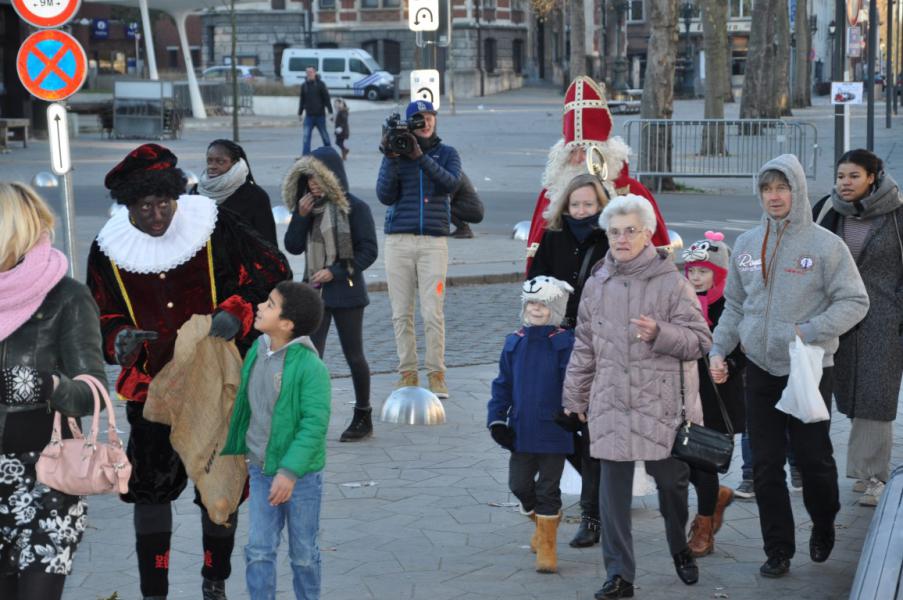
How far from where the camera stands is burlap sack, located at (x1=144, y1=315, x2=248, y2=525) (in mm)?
5582

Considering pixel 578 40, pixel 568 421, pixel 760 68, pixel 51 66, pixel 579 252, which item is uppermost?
pixel 578 40

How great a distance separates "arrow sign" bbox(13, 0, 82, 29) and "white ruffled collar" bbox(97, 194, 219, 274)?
4.47 metres

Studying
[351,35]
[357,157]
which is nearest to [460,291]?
[357,157]

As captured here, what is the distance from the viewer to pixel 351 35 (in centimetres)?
8744

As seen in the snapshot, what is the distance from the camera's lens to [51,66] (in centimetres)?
981

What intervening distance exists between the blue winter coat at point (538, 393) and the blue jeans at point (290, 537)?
1209 millimetres

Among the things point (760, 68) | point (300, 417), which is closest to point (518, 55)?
point (760, 68)

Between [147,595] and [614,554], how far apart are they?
186 centimetres

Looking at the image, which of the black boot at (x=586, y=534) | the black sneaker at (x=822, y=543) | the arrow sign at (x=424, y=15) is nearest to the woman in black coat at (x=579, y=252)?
the black boot at (x=586, y=534)

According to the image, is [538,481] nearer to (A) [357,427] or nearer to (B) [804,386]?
(B) [804,386]

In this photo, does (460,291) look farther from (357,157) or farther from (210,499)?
(357,157)

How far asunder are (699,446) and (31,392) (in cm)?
269

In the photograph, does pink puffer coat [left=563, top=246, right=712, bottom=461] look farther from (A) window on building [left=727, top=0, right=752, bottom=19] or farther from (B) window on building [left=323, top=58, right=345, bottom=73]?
(A) window on building [left=727, top=0, right=752, bottom=19]

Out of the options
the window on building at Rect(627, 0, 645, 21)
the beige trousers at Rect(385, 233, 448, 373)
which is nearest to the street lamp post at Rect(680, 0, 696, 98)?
the window on building at Rect(627, 0, 645, 21)
